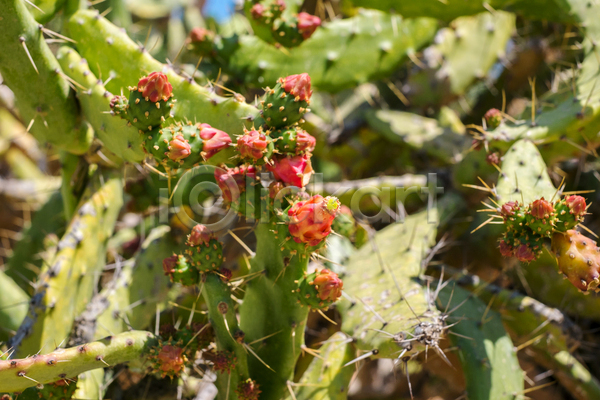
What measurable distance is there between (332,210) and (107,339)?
70cm

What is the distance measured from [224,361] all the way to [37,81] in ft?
3.64

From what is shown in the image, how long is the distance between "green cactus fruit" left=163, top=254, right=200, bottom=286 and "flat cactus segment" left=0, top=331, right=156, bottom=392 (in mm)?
196

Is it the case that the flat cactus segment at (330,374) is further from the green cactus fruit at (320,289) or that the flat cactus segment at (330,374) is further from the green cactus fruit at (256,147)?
the green cactus fruit at (256,147)

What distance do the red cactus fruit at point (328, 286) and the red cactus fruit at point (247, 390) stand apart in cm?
35

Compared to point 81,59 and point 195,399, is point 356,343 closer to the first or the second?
point 195,399

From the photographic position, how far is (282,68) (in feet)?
6.89

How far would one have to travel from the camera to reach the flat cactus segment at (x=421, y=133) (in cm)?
239

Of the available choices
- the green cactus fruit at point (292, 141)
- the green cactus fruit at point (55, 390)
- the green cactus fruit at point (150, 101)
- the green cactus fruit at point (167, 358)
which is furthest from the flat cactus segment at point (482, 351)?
the green cactus fruit at point (55, 390)

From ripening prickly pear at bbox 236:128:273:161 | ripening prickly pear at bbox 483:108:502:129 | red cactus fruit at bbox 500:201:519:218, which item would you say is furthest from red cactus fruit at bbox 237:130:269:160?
ripening prickly pear at bbox 483:108:502:129

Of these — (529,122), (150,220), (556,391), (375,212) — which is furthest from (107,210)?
(556,391)

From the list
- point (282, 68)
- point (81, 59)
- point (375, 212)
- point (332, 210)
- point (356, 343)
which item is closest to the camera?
point (332, 210)

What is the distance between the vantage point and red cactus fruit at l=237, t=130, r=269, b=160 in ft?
3.81

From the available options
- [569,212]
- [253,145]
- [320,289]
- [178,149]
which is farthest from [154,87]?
[569,212]

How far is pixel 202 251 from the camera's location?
1283 mm
